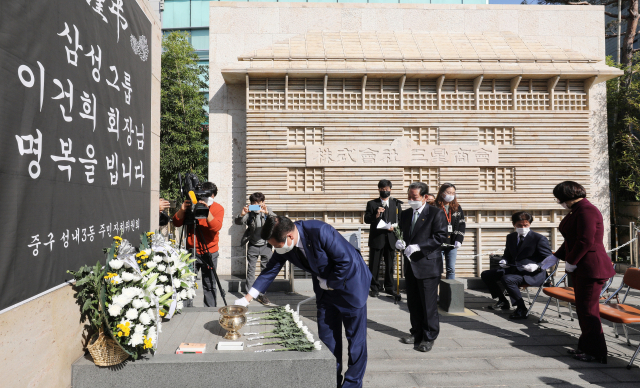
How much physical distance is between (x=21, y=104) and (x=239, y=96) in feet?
22.6

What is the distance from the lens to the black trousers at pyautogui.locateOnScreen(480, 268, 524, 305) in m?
5.75

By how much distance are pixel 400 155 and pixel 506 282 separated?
355cm

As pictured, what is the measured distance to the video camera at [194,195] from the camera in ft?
14.8

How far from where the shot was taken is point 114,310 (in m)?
2.68

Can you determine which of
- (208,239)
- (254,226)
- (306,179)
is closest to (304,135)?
(306,179)

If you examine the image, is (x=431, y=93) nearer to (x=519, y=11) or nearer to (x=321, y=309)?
(x=519, y=11)

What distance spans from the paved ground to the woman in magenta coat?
0.20 metres

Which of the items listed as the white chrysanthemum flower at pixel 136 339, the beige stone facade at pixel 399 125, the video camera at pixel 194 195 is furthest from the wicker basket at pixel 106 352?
the beige stone facade at pixel 399 125

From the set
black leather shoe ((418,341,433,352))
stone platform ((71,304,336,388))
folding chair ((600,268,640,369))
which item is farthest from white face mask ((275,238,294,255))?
folding chair ((600,268,640,369))

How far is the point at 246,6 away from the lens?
9.14 meters

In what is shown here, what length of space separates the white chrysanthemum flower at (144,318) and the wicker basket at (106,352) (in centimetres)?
20

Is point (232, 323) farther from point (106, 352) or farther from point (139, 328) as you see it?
point (106, 352)

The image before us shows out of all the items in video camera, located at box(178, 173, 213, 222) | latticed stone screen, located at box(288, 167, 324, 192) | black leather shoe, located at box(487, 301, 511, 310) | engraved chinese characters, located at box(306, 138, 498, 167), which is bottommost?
black leather shoe, located at box(487, 301, 511, 310)

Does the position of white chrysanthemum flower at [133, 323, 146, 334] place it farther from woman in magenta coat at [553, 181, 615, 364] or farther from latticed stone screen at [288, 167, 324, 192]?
latticed stone screen at [288, 167, 324, 192]
